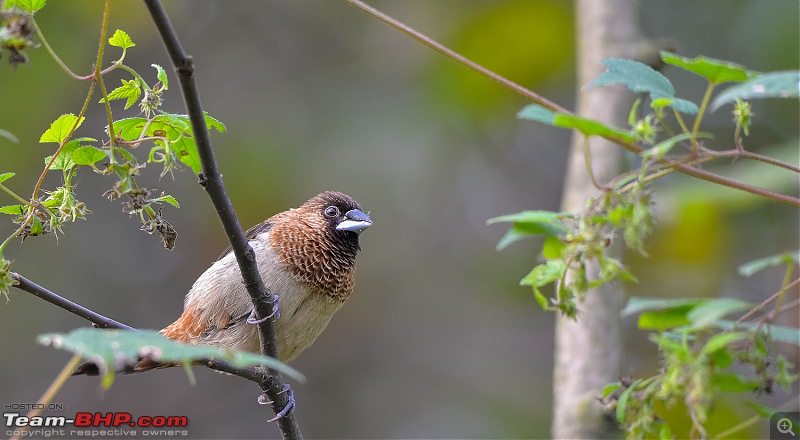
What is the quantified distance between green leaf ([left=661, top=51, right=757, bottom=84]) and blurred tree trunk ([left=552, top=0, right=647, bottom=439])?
1.85 m

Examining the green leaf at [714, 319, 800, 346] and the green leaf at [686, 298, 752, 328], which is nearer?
the green leaf at [686, 298, 752, 328]

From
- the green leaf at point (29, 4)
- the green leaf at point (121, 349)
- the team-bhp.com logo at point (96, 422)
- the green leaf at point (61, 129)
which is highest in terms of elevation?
the green leaf at point (29, 4)

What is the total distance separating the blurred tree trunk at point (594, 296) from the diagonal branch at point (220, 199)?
129cm

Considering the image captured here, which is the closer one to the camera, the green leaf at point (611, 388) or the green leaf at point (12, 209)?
the green leaf at point (611, 388)

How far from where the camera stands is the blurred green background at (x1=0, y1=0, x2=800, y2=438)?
743 cm

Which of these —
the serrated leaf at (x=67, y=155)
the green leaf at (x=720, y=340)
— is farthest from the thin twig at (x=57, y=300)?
the green leaf at (x=720, y=340)

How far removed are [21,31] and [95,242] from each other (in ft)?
23.4

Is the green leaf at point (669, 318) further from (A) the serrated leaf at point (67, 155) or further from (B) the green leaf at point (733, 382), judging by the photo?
(A) the serrated leaf at point (67, 155)

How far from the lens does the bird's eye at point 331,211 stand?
447cm

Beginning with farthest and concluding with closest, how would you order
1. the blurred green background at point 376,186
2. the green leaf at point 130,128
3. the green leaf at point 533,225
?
the blurred green background at point 376,186 < the green leaf at point 130,128 < the green leaf at point 533,225

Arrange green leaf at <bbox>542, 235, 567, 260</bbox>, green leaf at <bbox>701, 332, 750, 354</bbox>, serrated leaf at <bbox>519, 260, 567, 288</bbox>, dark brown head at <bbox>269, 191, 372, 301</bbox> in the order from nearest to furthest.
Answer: green leaf at <bbox>701, 332, 750, 354</bbox>, serrated leaf at <bbox>519, 260, 567, 288</bbox>, green leaf at <bbox>542, 235, 567, 260</bbox>, dark brown head at <bbox>269, 191, 372, 301</bbox>

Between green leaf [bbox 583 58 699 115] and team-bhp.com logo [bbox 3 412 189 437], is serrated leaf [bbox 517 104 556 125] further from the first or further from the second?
team-bhp.com logo [bbox 3 412 189 437]

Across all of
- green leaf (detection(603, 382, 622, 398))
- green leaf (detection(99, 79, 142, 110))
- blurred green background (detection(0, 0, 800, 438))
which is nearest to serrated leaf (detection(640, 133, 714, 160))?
green leaf (detection(603, 382, 622, 398))

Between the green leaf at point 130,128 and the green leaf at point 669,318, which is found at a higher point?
the green leaf at point 130,128
